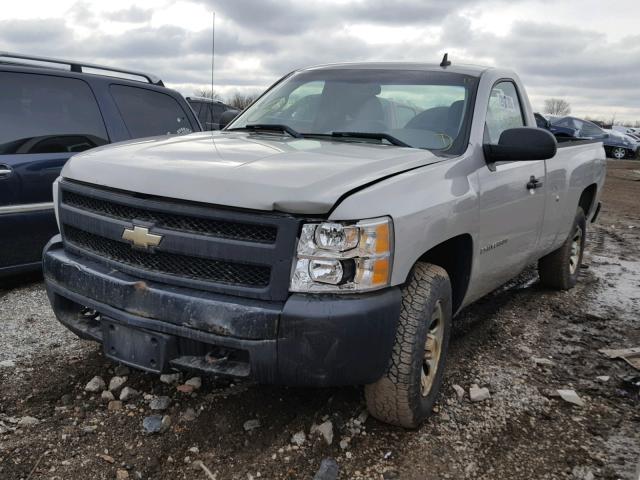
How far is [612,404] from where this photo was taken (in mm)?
3426

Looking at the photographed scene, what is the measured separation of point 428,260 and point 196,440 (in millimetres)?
1417

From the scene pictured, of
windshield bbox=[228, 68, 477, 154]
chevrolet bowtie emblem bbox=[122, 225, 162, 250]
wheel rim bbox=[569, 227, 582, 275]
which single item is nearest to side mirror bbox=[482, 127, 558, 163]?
windshield bbox=[228, 68, 477, 154]

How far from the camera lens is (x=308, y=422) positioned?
298cm

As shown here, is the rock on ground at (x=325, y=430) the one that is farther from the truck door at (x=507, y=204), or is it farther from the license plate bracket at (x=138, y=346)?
the truck door at (x=507, y=204)

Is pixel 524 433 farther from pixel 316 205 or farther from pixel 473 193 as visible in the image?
pixel 316 205

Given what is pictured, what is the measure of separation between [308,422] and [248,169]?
1.28 metres

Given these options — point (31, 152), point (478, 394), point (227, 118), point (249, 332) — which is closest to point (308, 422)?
point (249, 332)

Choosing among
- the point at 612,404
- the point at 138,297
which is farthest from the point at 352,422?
the point at 612,404

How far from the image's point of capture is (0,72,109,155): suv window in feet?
15.0

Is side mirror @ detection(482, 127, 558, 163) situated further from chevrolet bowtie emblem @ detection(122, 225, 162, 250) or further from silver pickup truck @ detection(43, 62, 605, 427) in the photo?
chevrolet bowtie emblem @ detection(122, 225, 162, 250)

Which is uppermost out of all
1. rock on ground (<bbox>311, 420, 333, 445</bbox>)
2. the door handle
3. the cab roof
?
the cab roof

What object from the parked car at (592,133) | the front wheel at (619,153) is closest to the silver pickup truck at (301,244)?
the parked car at (592,133)

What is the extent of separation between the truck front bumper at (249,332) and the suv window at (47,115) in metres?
2.46

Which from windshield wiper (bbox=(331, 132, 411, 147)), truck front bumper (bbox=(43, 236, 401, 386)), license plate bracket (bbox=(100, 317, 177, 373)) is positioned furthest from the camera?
windshield wiper (bbox=(331, 132, 411, 147))
